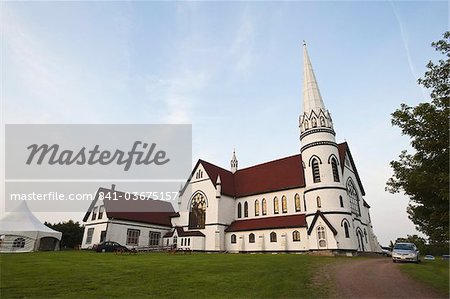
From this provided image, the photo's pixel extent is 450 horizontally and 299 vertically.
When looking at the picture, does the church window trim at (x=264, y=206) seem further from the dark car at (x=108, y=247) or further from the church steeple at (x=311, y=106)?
the dark car at (x=108, y=247)

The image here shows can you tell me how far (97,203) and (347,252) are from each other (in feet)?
121

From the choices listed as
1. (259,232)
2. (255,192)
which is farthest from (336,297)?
(255,192)

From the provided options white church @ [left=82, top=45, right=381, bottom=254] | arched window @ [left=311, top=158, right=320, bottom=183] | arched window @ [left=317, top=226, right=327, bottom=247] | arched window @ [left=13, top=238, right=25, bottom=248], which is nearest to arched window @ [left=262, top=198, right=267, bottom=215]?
white church @ [left=82, top=45, right=381, bottom=254]

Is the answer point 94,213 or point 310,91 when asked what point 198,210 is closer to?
point 94,213

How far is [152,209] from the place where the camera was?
49.2 m

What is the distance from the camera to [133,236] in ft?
139

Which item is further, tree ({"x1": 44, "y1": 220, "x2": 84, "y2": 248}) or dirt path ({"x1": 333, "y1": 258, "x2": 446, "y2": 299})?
tree ({"x1": 44, "y1": 220, "x2": 84, "y2": 248})

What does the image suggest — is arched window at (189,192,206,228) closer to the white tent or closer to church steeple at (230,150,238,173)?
church steeple at (230,150,238,173)

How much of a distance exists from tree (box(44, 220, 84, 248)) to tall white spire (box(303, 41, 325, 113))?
178ft

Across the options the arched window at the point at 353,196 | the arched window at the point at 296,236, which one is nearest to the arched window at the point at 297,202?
the arched window at the point at 296,236

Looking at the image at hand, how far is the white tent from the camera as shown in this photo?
36.6m

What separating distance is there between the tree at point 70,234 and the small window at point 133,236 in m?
24.6

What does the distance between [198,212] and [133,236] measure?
10.7 meters

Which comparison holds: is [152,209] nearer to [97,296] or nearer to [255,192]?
[255,192]
